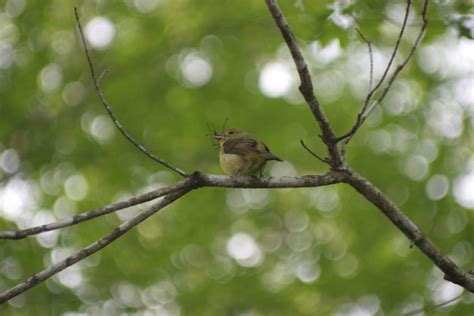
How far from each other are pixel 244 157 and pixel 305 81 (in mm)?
2274

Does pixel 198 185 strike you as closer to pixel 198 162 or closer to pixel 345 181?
pixel 345 181

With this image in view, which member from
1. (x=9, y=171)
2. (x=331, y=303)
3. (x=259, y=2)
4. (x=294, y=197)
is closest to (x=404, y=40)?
(x=259, y=2)

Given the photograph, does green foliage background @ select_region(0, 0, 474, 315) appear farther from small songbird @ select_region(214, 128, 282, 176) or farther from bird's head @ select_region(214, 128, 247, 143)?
small songbird @ select_region(214, 128, 282, 176)

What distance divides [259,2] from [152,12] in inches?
74.8

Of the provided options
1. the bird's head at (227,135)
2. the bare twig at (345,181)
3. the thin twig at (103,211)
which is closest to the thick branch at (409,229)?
the bare twig at (345,181)

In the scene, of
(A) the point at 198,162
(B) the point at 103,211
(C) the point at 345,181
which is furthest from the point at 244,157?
(A) the point at 198,162

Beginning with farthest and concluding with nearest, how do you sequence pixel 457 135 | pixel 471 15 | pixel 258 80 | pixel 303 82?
pixel 258 80, pixel 457 135, pixel 471 15, pixel 303 82

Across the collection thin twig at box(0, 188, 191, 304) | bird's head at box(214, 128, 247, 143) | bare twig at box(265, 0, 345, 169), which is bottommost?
thin twig at box(0, 188, 191, 304)

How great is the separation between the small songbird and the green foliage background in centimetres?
370

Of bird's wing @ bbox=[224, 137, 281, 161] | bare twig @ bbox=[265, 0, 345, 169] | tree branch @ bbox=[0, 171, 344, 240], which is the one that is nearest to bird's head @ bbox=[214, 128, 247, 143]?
bird's wing @ bbox=[224, 137, 281, 161]

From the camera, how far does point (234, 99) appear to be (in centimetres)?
1107

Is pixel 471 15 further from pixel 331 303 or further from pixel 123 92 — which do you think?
pixel 123 92

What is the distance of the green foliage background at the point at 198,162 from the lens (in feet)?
30.0

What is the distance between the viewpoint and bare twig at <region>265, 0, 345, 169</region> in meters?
3.45
